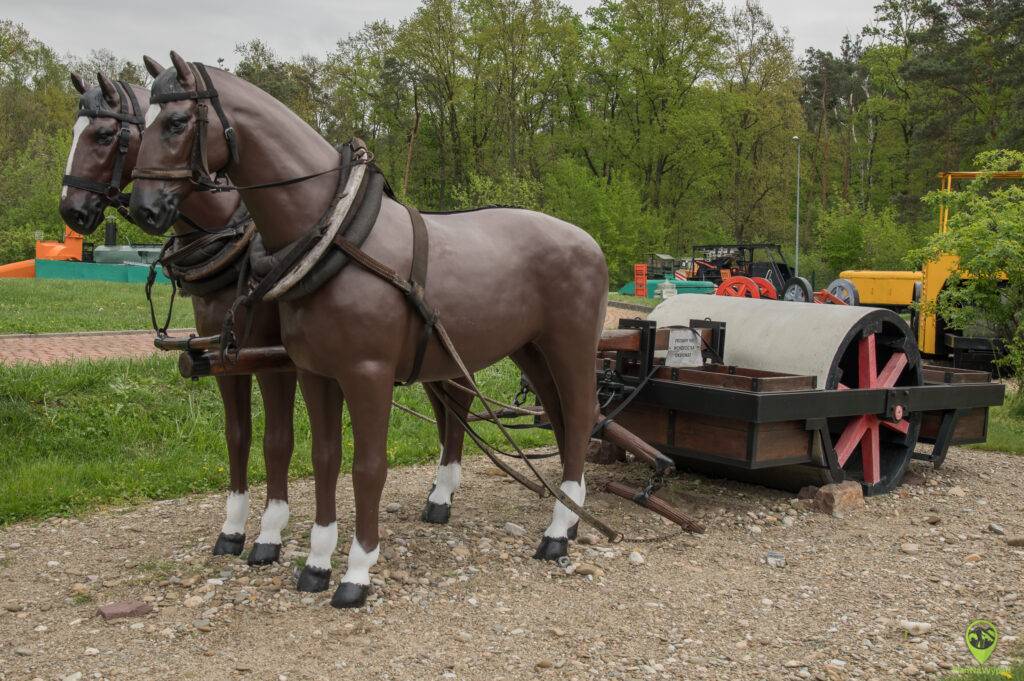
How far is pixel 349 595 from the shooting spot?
396cm

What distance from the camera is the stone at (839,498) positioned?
569 cm

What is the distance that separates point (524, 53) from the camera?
36.9m

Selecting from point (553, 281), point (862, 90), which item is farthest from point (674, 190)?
point (553, 281)

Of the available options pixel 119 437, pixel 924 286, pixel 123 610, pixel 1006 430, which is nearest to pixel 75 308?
pixel 119 437

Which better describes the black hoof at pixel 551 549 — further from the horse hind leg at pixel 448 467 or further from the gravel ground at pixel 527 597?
the horse hind leg at pixel 448 467

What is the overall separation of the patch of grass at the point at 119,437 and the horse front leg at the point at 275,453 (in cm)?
175

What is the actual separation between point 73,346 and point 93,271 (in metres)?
14.2

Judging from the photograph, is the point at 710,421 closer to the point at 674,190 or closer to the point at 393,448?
the point at 393,448

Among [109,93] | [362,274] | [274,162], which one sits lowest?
[362,274]

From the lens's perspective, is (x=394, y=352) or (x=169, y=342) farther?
(x=169, y=342)

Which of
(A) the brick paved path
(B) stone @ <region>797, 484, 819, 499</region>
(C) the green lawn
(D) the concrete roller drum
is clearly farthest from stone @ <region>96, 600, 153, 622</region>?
(C) the green lawn

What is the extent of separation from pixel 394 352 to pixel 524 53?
3504cm

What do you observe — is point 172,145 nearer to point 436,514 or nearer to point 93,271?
point 436,514

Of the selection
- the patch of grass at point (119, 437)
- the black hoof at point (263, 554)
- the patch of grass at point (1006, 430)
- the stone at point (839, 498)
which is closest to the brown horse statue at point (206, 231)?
the black hoof at point (263, 554)
